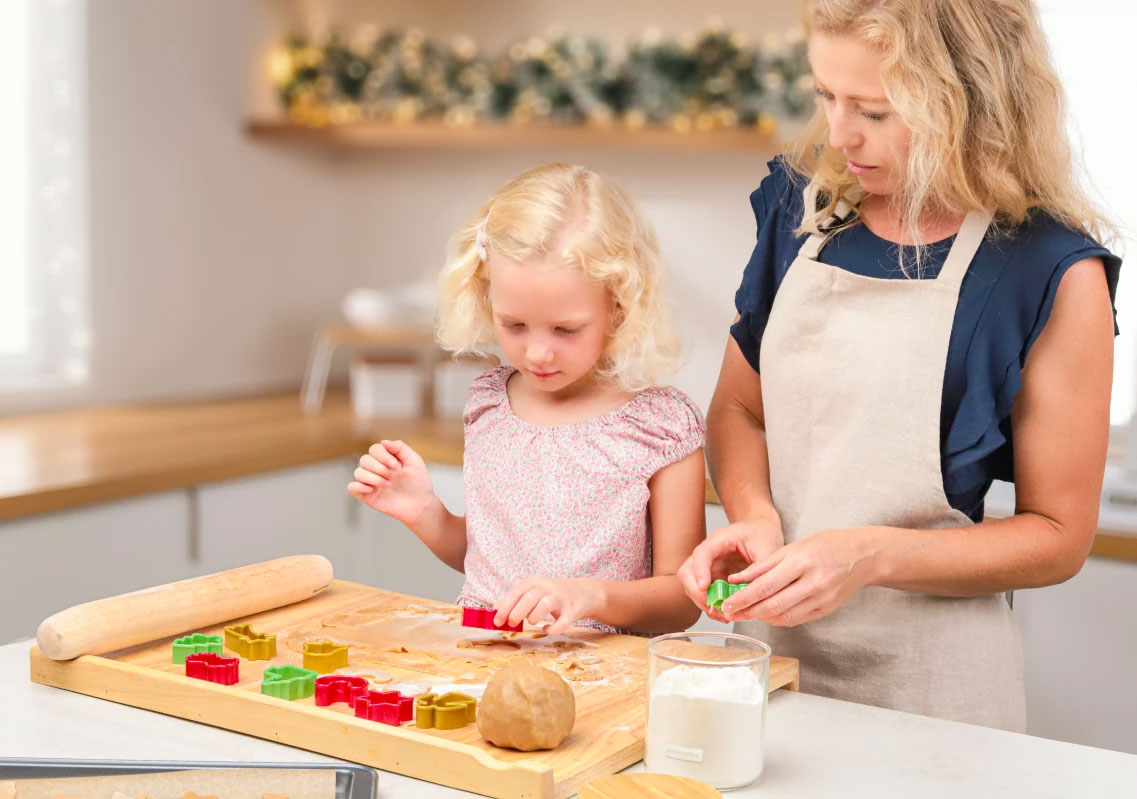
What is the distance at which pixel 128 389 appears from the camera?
9.86 ft

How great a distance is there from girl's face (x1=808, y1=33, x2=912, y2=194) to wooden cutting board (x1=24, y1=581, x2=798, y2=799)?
46cm

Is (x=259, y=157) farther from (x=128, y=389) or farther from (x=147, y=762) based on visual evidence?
(x=147, y=762)

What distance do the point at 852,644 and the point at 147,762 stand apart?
2.28ft

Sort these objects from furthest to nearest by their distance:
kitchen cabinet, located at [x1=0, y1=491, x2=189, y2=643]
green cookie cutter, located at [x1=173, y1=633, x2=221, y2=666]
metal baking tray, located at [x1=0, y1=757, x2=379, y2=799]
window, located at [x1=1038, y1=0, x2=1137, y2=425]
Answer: window, located at [x1=1038, y1=0, x2=1137, y2=425], kitchen cabinet, located at [x1=0, y1=491, x2=189, y2=643], green cookie cutter, located at [x1=173, y1=633, x2=221, y2=666], metal baking tray, located at [x1=0, y1=757, x2=379, y2=799]

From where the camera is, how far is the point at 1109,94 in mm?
2562

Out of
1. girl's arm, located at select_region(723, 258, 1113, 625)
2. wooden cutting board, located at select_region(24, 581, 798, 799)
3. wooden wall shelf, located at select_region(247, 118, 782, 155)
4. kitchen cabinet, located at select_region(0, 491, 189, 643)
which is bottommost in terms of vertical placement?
kitchen cabinet, located at select_region(0, 491, 189, 643)

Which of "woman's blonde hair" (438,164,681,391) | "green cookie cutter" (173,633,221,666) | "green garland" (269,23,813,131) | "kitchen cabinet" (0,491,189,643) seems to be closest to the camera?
"green cookie cutter" (173,633,221,666)

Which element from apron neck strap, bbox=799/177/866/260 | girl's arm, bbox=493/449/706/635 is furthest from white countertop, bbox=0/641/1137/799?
apron neck strap, bbox=799/177/866/260

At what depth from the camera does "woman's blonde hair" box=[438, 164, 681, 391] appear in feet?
4.30

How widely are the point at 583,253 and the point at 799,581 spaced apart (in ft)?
1.41

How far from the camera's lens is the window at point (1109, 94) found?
2.55 m

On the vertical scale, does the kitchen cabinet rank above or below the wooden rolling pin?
below

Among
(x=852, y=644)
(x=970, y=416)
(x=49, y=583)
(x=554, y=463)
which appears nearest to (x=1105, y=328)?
(x=970, y=416)

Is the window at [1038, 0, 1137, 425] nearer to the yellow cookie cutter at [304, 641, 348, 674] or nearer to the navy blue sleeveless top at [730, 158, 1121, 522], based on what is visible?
the navy blue sleeveless top at [730, 158, 1121, 522]
